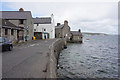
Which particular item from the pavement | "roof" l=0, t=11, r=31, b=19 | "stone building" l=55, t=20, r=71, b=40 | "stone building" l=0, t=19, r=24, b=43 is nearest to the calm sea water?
the pavement

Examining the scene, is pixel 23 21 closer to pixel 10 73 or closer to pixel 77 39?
pixel 10 73

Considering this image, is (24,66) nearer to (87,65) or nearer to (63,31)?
(87,65)

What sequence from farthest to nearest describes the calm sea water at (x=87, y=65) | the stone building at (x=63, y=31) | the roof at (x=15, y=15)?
the stone building at (x=63, y=31) → the roof at (x=15, y=15) → the calm sea water at (x=87, y=65)

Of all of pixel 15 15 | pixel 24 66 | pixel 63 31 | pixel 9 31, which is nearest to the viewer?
pixel 24 66

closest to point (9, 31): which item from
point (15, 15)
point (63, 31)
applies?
point (15, 15)

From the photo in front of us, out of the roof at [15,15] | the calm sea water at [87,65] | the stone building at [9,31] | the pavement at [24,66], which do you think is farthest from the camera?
the roof at [15,15]

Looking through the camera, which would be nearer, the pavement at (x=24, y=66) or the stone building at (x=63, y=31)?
the pavement at (x=24, y=66)

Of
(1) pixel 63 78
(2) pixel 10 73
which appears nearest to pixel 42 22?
(1) pixel 63 78

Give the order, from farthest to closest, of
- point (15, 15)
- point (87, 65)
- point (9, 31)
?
point (15, 15) → point (9, 31) → point (87, 65)

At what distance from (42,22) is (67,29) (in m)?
17.5

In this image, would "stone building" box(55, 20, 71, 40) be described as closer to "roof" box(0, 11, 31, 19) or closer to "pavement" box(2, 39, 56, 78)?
"roof" box(0, 11, 31, 19)

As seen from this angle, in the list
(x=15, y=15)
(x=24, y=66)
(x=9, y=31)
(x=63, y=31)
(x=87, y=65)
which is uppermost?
(x=15, y=15)

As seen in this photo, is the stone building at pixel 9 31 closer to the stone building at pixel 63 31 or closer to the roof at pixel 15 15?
the roof at pixel 15 15

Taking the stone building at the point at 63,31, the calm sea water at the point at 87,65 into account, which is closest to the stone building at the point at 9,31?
the calm sea water at the point at 87,65
